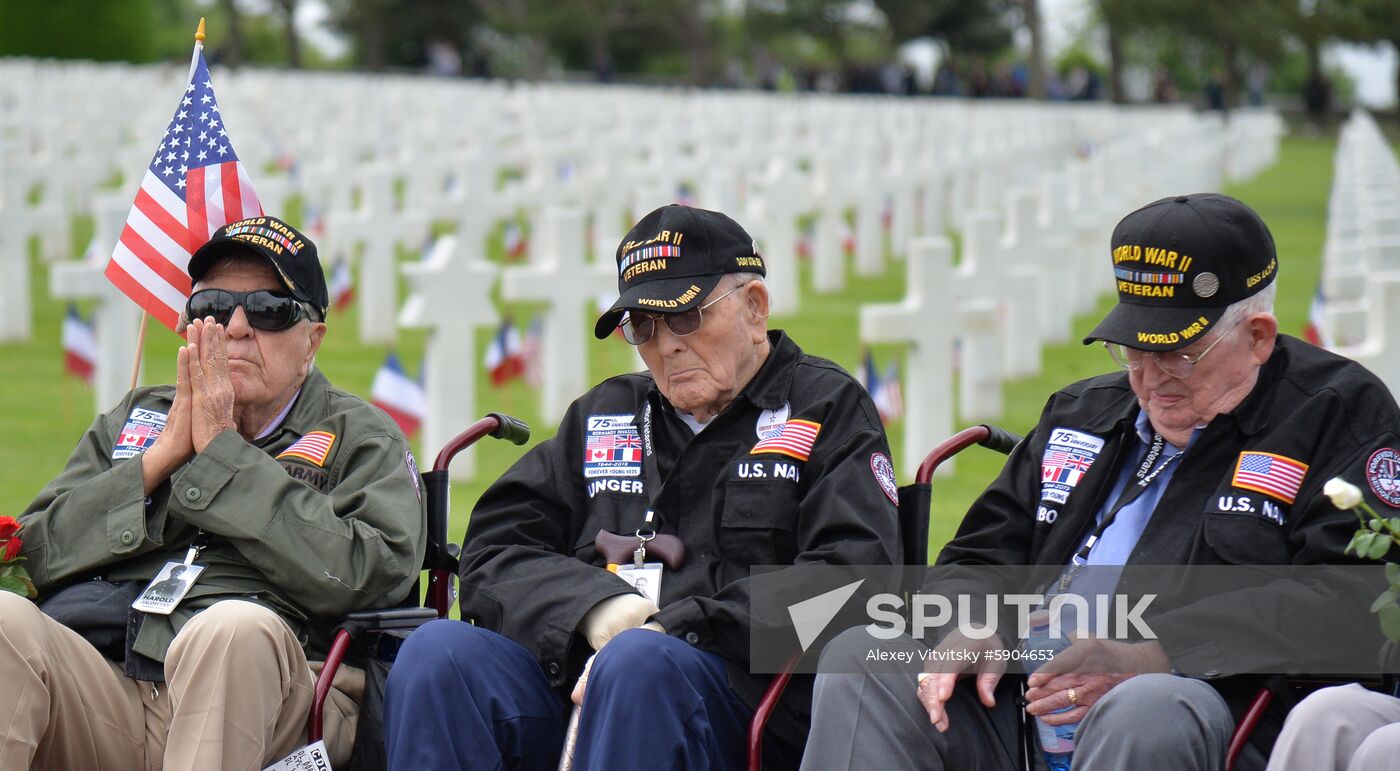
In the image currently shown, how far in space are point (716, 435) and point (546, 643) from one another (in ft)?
2.15

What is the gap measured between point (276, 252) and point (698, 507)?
1238mm

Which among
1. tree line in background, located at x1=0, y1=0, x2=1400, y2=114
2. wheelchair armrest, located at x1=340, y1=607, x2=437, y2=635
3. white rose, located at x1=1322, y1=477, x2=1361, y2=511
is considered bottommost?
wheelchair armrest, located at x1=340, y1=607, x2=437, y2=635

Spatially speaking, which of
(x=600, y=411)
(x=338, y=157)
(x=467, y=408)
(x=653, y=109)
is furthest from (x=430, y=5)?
(x=600, y=411)

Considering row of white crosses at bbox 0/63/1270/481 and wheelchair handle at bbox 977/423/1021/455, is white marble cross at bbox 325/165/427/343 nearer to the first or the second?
row of white crosses at bbox 0/63/1270/481

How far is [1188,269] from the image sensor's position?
4125 mm

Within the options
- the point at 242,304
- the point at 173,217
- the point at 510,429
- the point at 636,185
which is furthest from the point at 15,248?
the point at 510,429

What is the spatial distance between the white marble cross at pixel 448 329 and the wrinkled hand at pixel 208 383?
187 inches

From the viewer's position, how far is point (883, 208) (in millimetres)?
19250

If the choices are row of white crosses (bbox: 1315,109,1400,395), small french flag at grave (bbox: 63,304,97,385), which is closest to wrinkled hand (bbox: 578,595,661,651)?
row of white crosses (bbox: 1315,109,1400,395)

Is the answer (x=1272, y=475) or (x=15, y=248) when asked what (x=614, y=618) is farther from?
(x=15, y=248)

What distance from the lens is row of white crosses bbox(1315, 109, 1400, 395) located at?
643 cm

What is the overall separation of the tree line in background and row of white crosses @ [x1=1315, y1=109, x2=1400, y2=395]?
2189 cm

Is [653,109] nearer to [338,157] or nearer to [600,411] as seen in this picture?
[338,157]

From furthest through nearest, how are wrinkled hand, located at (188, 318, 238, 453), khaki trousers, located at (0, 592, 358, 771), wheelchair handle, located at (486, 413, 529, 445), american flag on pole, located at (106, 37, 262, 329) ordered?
american flag on pole, located at (106, 37, 262, 329), wheelchair handle, located at (486, 413, 529, 445), wrinkled hand, located at (188, 318, 238, 453), khaki trousers, located at (0, 592, 358, 771)
